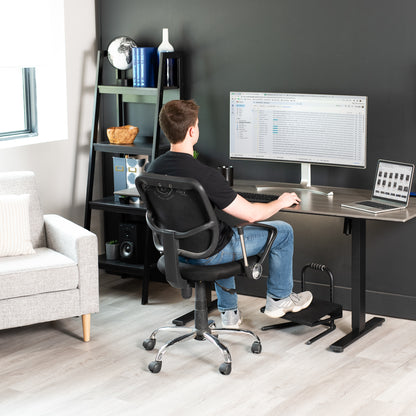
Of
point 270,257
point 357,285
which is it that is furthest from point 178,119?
point 357,285

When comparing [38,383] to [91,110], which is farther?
[91,110]

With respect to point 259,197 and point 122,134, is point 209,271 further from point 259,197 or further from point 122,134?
point 122,134

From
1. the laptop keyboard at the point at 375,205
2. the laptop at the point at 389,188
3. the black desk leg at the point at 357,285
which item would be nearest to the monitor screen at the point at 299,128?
the laptop at the point at 389,188

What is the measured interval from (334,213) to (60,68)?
2107mm

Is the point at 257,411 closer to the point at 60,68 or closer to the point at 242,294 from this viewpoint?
the point at 242,294

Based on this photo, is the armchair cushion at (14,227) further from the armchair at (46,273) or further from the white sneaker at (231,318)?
the white sneaker at (231,318)

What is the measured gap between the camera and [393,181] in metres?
3.85

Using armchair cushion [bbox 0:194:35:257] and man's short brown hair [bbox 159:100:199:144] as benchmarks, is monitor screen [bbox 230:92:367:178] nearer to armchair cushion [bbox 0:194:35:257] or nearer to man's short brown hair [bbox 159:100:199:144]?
man's short brown hair [bbox 159:100:199:144]

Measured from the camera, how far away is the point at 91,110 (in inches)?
199

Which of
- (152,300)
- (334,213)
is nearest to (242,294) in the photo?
(152,300)

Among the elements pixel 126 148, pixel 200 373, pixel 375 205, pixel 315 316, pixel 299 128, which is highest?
pixel 299 128

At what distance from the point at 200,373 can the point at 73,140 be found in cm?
204

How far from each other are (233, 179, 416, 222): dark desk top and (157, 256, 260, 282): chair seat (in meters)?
0.45

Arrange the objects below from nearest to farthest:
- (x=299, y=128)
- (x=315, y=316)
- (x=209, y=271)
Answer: (x=209, y=271) < (x=315, y=316) < (x=299, y=128)
